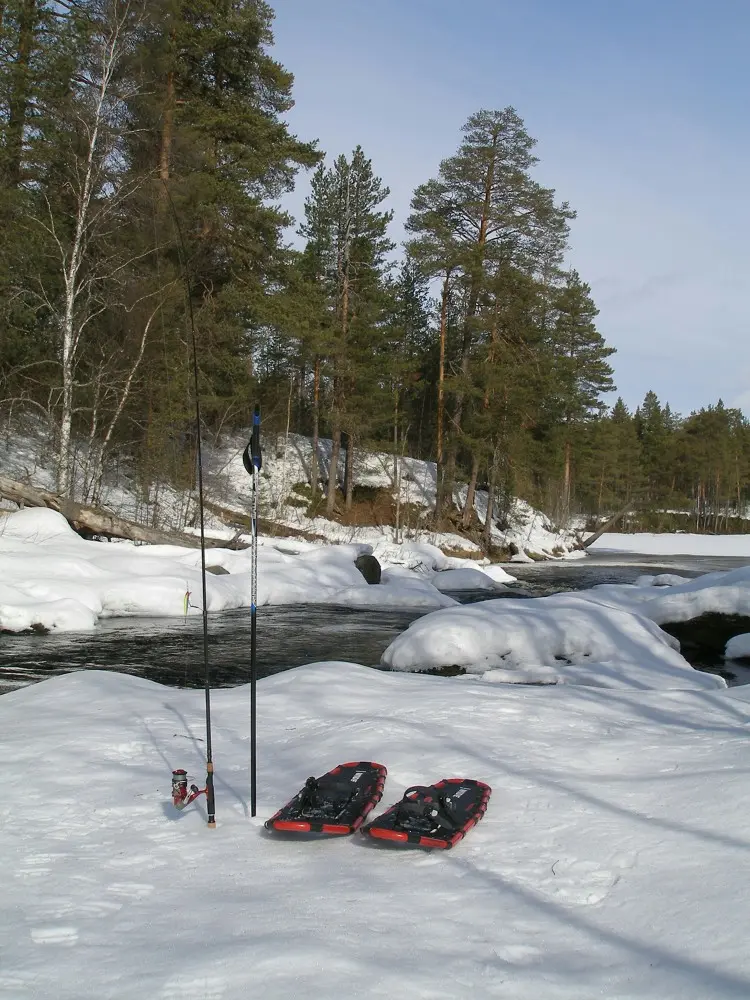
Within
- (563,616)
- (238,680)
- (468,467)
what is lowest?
(238,680)

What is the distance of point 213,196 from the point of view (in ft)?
71.8

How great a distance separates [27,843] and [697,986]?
118 inches

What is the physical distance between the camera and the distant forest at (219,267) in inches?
698

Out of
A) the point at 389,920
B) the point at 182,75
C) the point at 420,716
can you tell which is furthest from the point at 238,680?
the point at 182,75

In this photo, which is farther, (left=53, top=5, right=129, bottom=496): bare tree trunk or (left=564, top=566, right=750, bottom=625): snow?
(left=53, top=5, right=129, bottom=496): bare tree trunk

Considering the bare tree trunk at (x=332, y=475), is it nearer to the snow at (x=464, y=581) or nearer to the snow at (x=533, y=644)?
the snow at (x=464, y=581)

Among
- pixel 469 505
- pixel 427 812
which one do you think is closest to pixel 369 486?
pixel 469 505

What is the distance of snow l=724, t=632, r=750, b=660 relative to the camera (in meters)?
11.5

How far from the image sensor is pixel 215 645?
1149 centimetres

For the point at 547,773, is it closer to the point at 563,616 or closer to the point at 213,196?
the point at 563,616

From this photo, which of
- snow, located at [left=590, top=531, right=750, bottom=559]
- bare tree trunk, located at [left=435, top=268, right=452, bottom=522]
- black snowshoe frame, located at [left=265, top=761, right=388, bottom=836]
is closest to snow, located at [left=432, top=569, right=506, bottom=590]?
bare tree trunk, located at [left=435, top=268, right=452, bottom=522]

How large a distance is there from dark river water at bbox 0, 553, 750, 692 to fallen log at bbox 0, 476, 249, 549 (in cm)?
368

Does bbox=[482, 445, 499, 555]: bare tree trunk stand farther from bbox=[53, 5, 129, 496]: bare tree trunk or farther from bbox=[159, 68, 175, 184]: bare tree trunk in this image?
bbox=[53, 5, 129, 496]: bare tree trunk

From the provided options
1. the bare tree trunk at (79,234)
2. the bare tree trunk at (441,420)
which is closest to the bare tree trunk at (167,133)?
the bare tree trunk at (79,234)
